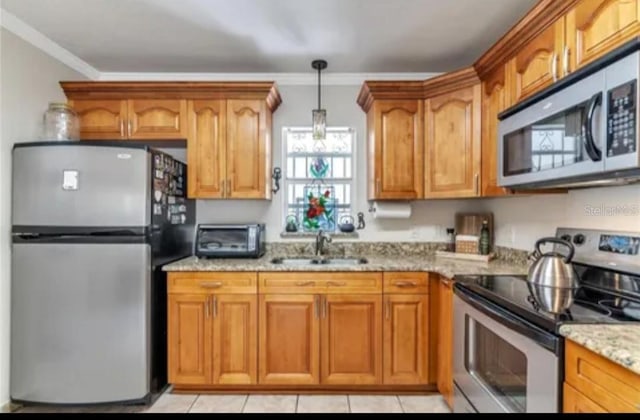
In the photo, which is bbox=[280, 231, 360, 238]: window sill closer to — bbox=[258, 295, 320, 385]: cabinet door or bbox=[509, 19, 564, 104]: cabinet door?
bbox=[258, 295, 320, 385]: cabinet door

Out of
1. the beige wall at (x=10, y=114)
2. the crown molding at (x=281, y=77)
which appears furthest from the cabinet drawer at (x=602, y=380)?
the beige wall at (x=10, y=114)

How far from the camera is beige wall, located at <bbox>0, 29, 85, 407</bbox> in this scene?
2.23 m

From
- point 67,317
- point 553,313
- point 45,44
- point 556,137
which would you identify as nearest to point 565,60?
point 556,137

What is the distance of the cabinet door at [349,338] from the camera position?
98.0 inches

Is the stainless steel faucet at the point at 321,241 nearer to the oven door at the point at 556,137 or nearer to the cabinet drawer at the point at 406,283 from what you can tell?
the cabinet drawer at the point at 406,283

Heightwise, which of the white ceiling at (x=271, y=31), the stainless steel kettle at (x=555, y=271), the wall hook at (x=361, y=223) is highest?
the white ceiling at (x=271, y=31)

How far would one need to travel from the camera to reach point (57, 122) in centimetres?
253

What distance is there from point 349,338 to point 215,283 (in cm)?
97

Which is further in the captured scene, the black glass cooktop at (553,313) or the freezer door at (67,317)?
the freezer door at (67,317)

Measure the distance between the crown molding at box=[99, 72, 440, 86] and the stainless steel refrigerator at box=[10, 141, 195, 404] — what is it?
1140mm

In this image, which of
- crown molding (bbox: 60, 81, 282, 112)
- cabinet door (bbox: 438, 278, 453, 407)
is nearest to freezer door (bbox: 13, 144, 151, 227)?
crown molding (bbox: 60, 81, 282, 112)

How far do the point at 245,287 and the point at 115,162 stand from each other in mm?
1120

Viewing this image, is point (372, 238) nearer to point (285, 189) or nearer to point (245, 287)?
point (285, 189)

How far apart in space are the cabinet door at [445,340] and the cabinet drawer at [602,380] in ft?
3.41
